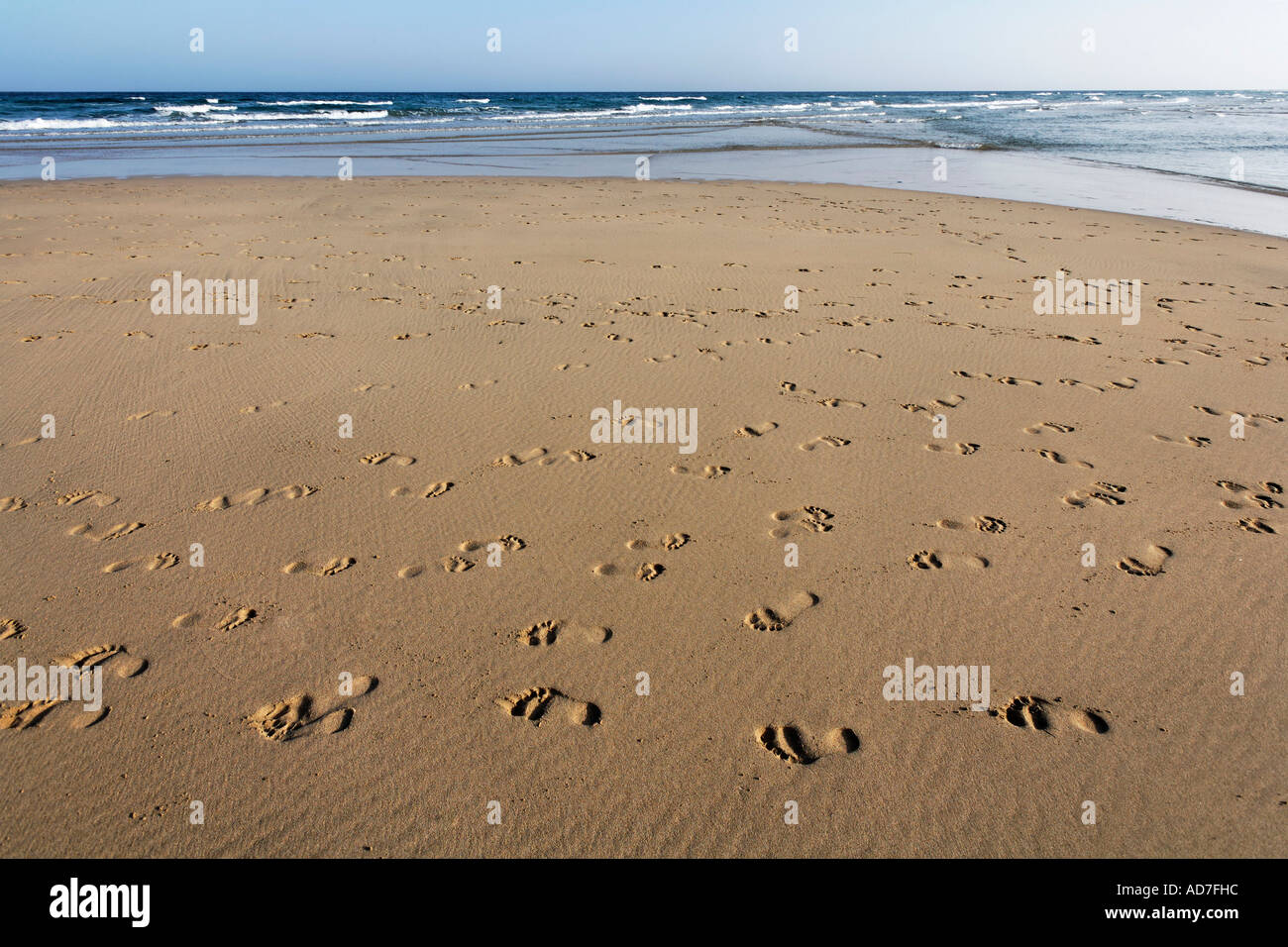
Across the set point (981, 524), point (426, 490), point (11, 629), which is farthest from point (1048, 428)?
point (11, 629)

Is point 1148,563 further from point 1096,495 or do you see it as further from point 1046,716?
point 1046,716

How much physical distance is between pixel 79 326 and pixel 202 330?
122 cm

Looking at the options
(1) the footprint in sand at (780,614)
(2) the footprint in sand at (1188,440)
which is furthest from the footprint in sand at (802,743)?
(2) the footprint in sand at (1188,440)

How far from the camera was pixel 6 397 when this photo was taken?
18.0 ft

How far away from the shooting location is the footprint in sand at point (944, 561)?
377 cm

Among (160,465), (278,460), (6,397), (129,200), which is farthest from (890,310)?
(129,200)

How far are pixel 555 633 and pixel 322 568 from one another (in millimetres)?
1369

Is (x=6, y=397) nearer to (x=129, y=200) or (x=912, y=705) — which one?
(x=912, y=705)

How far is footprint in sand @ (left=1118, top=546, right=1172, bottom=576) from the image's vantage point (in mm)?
3705

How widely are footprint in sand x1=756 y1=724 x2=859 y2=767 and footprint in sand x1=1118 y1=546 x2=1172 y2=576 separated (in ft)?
6.67

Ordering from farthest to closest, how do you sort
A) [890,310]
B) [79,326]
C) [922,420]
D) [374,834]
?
[890,310] < [79,326] < [922,420] < [374,834]

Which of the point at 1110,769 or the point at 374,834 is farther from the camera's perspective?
the point at 1110,769

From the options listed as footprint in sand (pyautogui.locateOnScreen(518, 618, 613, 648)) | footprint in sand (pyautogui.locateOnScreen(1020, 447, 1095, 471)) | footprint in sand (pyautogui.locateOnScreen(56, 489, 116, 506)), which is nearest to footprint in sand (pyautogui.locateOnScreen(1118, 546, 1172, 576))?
footprint in sand (pyautogui.locateOnScreen(1020, 447, 1095, 471))

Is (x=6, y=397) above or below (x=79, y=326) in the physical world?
below
